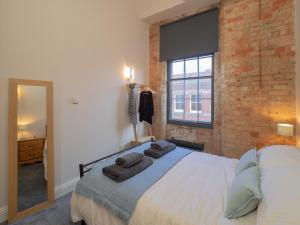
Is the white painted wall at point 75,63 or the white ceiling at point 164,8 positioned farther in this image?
the white ceiling at point 164,8

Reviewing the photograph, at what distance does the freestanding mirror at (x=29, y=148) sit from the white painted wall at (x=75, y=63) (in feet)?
0.28

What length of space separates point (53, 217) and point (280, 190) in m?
2.34

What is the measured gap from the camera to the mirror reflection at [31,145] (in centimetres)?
208

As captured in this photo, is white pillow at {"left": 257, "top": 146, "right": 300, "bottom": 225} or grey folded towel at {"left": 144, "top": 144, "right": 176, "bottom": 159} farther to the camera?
grey folded towel at {"left": 144, "top": 144, "right": 176, "bottom": 159}

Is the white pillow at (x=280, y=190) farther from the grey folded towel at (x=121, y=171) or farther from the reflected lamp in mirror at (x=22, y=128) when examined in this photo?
the reflected lamp in mirror at (x=22, y=128)

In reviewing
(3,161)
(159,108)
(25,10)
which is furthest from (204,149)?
(25,10)

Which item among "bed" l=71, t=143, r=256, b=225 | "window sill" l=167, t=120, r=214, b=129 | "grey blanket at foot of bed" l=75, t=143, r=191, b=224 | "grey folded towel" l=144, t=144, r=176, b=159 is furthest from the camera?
"window sill" l=167, t=120, r=214, b=129

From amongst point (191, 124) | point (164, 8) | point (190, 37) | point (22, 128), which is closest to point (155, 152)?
point (191, 124)

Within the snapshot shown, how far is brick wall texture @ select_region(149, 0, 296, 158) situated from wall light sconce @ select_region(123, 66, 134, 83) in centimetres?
166

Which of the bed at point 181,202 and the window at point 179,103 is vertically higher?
the window at point 179,103

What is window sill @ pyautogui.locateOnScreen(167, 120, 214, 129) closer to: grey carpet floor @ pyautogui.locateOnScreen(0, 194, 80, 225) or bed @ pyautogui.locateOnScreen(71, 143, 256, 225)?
bed @ pyautogui.locateOnScreen(71, 143, 256, 225)

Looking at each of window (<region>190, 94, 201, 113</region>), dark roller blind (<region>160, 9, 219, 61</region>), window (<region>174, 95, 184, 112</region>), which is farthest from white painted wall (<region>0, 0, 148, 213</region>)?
window (<region>190, 94, 201, 113</region>)

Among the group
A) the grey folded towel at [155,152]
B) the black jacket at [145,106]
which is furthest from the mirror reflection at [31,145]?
the black jacket at [145,106]

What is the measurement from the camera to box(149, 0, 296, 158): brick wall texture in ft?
8.24
